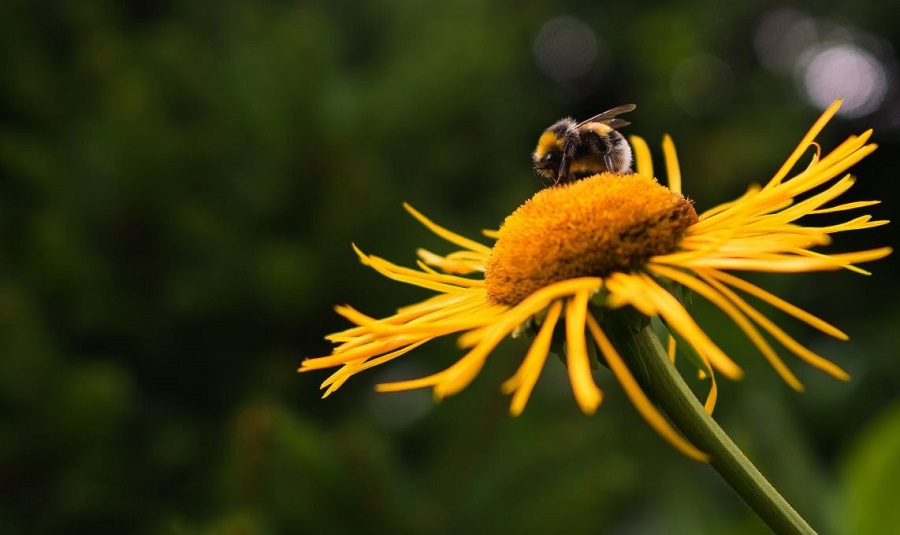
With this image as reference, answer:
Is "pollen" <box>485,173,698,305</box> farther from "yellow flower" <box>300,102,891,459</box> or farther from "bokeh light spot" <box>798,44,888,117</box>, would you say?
"bokeh light spot" <box>798,44,888,117</box>

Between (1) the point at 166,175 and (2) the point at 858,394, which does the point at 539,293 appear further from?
(2) the point at 858,394

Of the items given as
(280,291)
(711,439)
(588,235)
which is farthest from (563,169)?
(280,291)

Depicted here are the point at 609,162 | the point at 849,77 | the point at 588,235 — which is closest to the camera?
the point at 588,235

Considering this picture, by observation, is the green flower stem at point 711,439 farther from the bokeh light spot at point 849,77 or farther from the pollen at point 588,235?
the bokeh light spot at point 849,77

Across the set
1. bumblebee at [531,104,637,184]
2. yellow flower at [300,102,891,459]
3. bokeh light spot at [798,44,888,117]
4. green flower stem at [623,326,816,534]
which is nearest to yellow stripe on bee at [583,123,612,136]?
bumblebee at [531,104,637,184]

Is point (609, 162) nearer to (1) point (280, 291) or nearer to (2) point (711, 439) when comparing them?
(2) point (711, 439)

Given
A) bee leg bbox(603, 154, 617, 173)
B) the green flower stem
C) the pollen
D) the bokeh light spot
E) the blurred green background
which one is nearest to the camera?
the green flower stem
